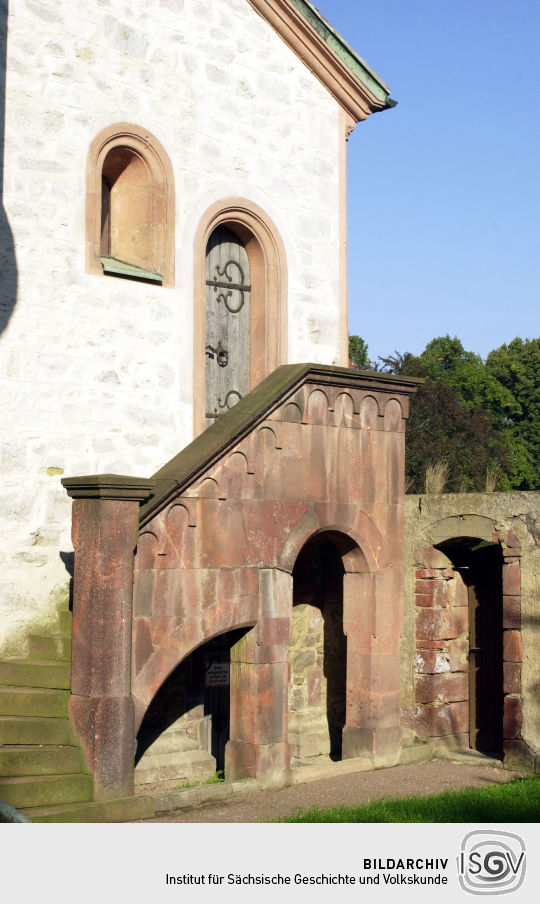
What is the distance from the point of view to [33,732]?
8203 millimetres

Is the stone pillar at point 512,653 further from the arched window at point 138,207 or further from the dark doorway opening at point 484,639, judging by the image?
the arched window at point 138,207

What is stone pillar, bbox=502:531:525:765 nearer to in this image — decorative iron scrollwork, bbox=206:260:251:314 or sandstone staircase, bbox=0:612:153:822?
decorative iron scrollwork, bbox=206:260:251:314

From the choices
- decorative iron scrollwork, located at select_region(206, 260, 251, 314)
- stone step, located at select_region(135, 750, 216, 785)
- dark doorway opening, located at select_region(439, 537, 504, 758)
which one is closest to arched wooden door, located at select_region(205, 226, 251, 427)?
decorative iron scrollwork, located at select_region(206, 260, 251, 314)

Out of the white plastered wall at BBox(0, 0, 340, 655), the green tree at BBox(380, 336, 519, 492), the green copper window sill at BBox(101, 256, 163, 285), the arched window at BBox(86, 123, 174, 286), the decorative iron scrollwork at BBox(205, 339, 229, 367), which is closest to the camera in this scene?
the white plastered wall at BBox(0, 0, 340, 655)

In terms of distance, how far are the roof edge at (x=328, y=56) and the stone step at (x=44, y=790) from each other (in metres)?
7.82

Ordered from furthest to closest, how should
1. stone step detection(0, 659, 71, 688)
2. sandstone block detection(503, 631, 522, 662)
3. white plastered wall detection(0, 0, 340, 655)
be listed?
sandstone block detection(503, 631, 522, 662) → white plastered wall detection(0, 0, 340, 655) → stone step detection(0, 659, 71, 688)

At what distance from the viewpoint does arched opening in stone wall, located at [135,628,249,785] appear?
10.6 m

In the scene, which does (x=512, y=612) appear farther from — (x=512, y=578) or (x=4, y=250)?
(x=4, y=250)

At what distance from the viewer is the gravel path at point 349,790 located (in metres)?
8.48

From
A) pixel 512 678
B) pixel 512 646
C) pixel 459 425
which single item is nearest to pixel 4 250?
pixel 512 646

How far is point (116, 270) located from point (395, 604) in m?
4.01

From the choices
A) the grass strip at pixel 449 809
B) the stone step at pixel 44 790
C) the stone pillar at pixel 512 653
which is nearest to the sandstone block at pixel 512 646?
the stone pillar at pixel 512 653

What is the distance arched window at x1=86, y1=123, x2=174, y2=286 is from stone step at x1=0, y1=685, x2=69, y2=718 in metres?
3.96
